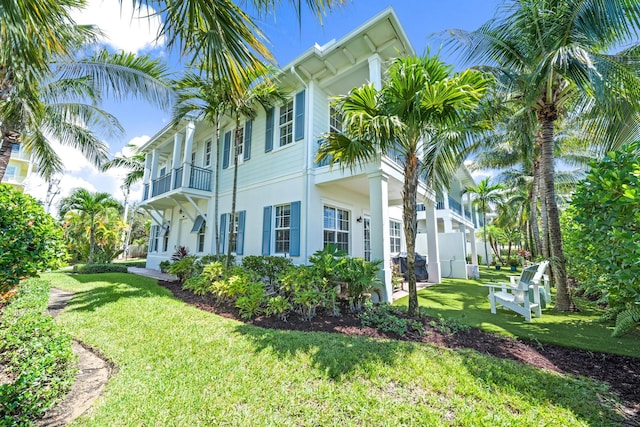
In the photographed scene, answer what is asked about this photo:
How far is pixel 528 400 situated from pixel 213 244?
10.7m

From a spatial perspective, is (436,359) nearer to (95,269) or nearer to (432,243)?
(432,243)

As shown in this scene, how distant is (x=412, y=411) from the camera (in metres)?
2.56

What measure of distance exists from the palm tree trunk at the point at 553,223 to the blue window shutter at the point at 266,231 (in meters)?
8.18

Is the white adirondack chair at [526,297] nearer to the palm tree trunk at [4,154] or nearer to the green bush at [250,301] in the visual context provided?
the green bush at [250,301]

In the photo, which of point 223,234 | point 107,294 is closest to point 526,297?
point 223,234

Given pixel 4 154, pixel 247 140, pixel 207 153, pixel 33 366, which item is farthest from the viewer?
pixel 207 153

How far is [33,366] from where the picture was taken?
8.37 feet

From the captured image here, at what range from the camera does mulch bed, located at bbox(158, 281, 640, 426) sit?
127 inches


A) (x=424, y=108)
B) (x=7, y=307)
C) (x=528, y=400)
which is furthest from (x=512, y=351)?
(x=7, y=307)

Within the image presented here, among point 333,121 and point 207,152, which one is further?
point 207,152

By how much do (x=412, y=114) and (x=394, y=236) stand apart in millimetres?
9148

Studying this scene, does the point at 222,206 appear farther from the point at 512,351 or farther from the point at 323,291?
the point at 512,351

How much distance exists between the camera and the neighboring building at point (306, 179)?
7.38m

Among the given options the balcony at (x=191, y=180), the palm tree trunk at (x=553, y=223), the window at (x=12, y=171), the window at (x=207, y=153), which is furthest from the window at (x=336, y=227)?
the window at (x=12, y=171)
